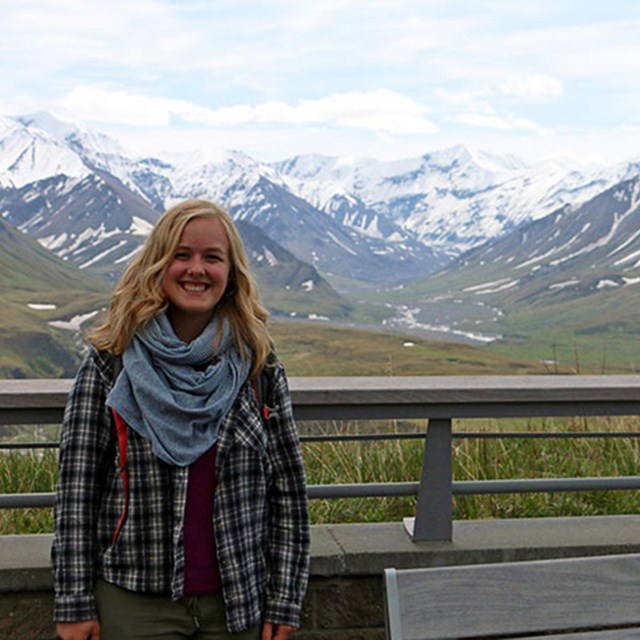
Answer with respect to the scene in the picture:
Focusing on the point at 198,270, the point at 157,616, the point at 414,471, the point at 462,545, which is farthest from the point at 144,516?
the point at 414,471

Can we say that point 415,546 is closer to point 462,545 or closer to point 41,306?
point 462,545

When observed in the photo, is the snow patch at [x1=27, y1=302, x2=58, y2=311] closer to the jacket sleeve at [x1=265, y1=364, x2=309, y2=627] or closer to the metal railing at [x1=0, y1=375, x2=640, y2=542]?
the metal railing at [x1=0, y1=375, x2=640, y2=542]

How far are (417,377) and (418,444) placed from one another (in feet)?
2.29

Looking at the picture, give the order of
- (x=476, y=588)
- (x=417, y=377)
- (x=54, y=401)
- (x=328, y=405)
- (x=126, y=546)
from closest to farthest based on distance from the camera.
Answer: (x=476, y=588), (x=126, y=546), (x=54, y=401), (x=328, y=405), (x=417, y=377)

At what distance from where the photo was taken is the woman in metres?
2.26

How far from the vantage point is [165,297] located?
2398 millimetres

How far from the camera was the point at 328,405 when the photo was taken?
328cm

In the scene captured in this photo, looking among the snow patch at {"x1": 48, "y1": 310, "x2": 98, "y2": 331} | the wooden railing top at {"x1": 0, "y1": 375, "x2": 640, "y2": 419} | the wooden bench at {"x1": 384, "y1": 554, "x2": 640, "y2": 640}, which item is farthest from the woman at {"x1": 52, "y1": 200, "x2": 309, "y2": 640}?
the snow patch at {"x1": 48, "y1": 310, "x2": 98, "y2": 331}

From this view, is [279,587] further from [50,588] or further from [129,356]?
[50,588]

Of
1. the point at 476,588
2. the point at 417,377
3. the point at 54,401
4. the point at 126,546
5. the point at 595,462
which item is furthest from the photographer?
the point at 595,462

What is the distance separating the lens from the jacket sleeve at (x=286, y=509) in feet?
7.86

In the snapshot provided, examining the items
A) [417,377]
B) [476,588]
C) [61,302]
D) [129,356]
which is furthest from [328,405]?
[61,302]

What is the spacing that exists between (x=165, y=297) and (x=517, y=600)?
3.34 feet

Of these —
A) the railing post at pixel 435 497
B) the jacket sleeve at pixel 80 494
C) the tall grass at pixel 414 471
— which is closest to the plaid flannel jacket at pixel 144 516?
the jacket sleeve at pixel 80 494
